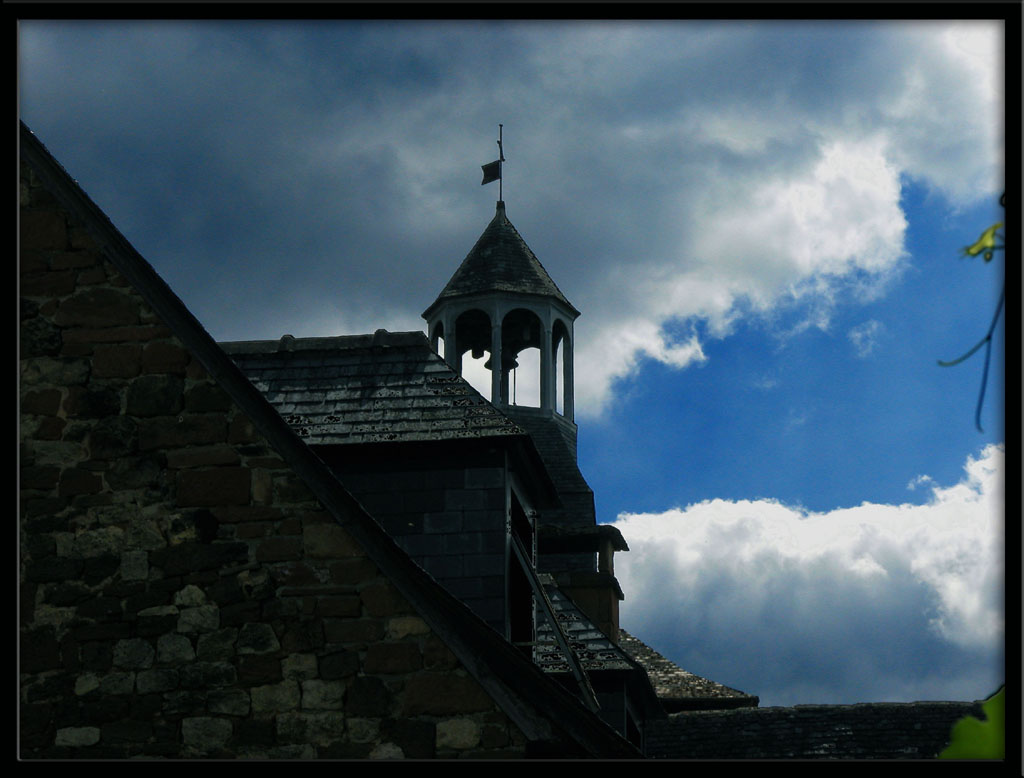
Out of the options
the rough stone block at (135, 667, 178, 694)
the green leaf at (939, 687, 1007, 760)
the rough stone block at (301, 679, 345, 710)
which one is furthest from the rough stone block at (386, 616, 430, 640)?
the green leaf at (939, 687, 1007, 760)

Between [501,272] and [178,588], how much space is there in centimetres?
1742

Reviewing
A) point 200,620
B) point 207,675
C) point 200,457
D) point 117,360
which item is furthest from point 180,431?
point 207,675

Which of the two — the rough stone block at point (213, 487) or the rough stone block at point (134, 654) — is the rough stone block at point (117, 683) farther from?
the rough stone block at point (213, 487)

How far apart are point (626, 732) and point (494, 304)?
919cm

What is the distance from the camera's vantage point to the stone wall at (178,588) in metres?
6.36

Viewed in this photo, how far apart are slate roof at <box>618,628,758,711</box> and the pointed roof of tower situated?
715 centimetres

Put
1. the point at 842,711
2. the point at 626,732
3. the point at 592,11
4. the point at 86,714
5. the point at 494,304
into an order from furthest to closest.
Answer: the point at 494,304 < the point at 842,711 < the point at 626,732 < the point at 86,714 < the point at 592,11

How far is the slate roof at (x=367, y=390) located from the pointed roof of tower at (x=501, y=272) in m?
10.4

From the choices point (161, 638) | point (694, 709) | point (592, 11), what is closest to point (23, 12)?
point (592, 11)

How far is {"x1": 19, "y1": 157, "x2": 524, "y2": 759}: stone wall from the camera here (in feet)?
20.9

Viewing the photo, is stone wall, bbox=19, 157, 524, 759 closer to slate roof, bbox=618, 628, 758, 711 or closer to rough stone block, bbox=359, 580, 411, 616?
rough stone block, bbox=359, 580, 411, 616

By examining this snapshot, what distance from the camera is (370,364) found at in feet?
41.7

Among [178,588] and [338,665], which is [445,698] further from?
[178,588]

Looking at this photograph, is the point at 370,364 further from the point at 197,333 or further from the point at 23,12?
the point at 23,12
